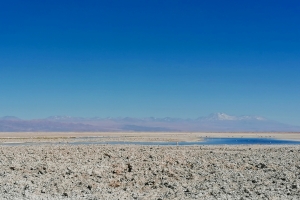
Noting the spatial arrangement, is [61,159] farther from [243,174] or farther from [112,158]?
[243,174]

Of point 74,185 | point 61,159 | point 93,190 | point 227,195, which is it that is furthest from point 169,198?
point 61,159

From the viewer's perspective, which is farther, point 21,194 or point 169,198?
point 21,194

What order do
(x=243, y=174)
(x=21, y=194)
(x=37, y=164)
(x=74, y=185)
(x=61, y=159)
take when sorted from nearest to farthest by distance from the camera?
(x=21, y=194) → (x=74, y=185) → (x=243, y=174) → (x=37, y=164) → (x=61, y=159)

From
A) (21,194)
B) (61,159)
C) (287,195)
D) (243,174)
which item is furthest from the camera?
(61,159)

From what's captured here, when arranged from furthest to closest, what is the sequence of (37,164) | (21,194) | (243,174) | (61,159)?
(61,159) → (37,164) → (243,174) → (21,194)

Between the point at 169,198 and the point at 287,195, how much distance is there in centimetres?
397

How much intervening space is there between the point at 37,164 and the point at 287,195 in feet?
38.5

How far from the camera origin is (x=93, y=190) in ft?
47.0

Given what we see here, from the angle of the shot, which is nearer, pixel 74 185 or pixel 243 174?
pixel 74 185

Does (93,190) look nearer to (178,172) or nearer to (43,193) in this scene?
(43,193)

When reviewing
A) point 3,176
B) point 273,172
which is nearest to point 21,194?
point 3,176

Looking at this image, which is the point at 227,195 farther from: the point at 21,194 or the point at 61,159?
the point at 61,159

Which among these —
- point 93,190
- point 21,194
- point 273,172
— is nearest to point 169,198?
point 93,190

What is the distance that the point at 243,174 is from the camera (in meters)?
16.6
